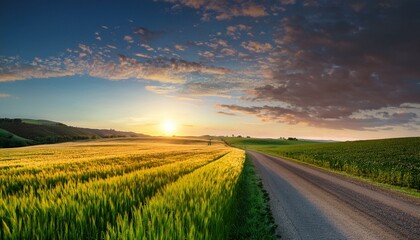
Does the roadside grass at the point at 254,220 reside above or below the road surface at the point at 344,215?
below

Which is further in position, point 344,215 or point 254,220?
point 344,215

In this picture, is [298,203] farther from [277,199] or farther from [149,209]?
[149,209]

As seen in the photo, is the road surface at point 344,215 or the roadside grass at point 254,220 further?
the road surface at point 344,215

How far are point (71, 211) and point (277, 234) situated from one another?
587 cm

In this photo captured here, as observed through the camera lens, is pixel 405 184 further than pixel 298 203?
Yes

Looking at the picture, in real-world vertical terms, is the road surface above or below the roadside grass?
above

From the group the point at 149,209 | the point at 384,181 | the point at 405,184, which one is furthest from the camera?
the point at 384,181

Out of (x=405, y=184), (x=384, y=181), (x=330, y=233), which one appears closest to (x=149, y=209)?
(x=330, y=233)

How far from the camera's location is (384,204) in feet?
42.9

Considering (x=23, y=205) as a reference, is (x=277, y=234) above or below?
below

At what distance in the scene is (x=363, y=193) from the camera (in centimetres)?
1625

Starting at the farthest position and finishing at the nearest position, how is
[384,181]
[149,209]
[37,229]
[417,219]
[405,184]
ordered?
[384,181], [405,184], [417,219], [149,209], [37,229]

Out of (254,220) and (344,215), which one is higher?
(344,215)

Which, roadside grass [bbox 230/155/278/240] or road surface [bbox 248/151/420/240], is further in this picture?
road surface [bbox 248/151/420/240]
